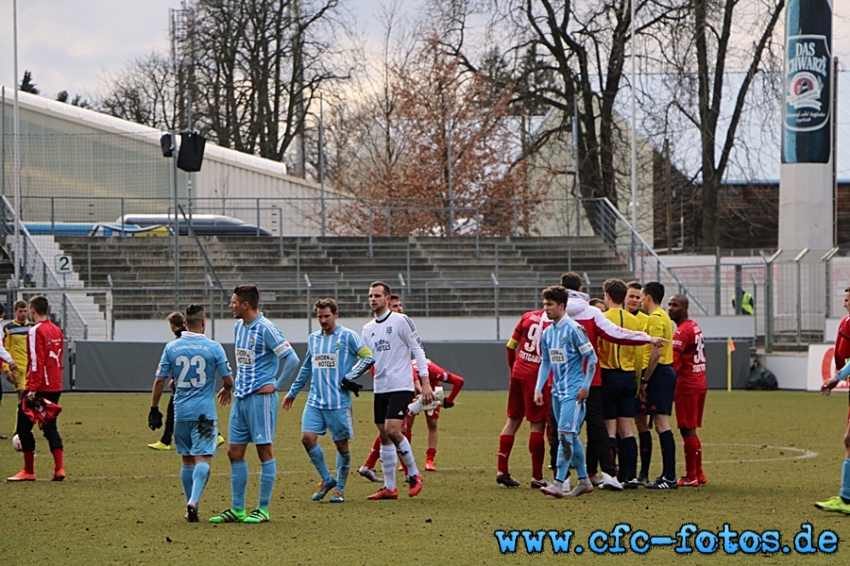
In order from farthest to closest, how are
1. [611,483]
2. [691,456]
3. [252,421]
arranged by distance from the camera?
1. [691,456]
2. [611,483]
3. [252,421]

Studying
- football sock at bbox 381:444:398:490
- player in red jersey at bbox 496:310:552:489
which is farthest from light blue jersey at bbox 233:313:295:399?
player in red jersey at bbox 496:310:552:489

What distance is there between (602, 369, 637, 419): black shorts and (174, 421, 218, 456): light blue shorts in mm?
4142

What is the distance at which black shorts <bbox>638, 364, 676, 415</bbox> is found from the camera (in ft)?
42.8

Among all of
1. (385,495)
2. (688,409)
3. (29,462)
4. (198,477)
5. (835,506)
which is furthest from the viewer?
(29,462)

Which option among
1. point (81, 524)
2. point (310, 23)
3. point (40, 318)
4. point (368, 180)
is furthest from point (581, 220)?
point (81, 524)

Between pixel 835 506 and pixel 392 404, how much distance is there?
4123 millimetres

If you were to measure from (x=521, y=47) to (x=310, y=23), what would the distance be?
11.9 m

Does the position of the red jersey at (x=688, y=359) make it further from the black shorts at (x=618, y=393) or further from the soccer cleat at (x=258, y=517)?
the soccer cleat at (x=258, y=517)

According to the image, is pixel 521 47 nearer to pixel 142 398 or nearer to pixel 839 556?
pixel 142 398

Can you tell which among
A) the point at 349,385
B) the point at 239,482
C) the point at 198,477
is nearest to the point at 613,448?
the point at 349,385

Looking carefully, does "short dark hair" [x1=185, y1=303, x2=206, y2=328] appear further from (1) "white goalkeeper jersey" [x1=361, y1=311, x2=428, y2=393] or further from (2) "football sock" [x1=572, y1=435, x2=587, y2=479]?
(2) "football sock" [x1=572, y1=435, x2=587, y2=479]

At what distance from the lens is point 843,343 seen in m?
11.3

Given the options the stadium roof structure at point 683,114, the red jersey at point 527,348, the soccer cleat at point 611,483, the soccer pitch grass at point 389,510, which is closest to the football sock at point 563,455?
the soccer pitch grass at point 389,510

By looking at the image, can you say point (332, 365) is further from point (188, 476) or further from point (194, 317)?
point (188, 476)
